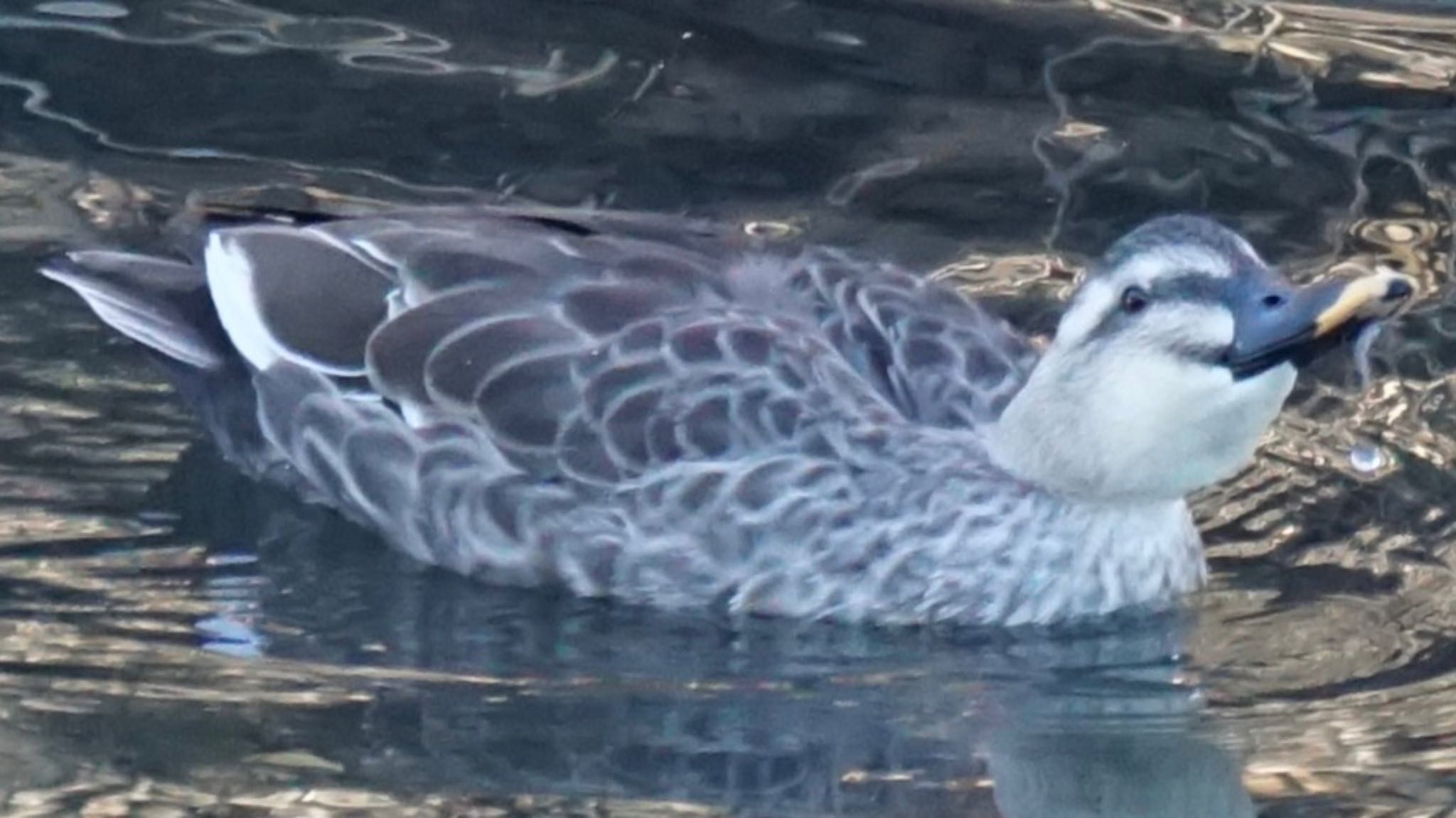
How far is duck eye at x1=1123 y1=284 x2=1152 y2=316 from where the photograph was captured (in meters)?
7.36

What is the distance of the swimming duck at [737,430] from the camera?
787cm

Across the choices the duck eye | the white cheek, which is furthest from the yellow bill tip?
the duck eye

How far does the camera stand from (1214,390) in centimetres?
737

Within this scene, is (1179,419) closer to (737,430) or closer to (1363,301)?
(1363,301)

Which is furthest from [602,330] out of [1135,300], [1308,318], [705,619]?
[1308,318]

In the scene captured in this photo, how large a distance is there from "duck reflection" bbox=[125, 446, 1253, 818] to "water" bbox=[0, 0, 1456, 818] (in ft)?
0.04

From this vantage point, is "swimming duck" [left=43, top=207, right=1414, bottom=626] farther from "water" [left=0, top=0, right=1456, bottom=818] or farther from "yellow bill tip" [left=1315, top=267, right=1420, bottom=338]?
"yellow bill tip" [left=1315, top=267, right=1420, bottom=338]

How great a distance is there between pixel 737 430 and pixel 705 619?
47cm

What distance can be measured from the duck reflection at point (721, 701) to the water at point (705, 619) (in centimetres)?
1

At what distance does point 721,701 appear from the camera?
754 cm

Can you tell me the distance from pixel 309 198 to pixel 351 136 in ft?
1.71

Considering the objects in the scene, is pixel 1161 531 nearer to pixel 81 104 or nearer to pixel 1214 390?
pixel 1214 390

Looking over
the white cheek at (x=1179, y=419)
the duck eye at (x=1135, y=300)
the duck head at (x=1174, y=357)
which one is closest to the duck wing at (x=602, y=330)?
the duck head at (x=1174, y=357)

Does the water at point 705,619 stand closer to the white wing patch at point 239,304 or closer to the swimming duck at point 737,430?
the swimming duck at point 737,430
